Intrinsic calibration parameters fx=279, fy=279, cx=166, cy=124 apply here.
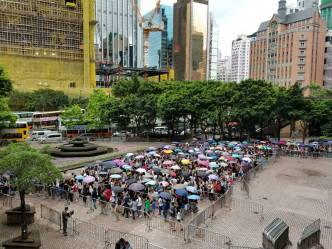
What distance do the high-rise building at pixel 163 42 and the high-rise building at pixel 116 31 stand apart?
62.8 ft

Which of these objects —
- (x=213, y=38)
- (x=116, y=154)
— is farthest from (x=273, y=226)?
(x=213, y=38)

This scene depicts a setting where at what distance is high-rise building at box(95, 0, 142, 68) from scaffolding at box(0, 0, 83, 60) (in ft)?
266

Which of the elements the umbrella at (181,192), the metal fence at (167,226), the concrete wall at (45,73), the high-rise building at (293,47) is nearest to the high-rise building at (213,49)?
the high-rise building at (293,47)

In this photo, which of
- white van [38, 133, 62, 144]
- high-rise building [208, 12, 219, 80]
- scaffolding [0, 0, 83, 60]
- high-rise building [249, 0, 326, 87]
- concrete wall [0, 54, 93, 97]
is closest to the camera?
white van [38, 133, 62, 144]

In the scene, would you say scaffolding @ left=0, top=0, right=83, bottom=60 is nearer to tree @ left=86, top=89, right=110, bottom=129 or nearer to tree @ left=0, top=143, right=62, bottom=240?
tree @ left=86, top=89, right=110, bottom=129

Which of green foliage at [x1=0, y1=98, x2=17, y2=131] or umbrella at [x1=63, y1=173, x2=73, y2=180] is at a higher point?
green foliage at [x1=0, y1=98, x2=17, y2=131]

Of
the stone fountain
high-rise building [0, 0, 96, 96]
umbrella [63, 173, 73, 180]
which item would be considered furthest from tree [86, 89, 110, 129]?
high-rise building [0, 0, 96, 96]

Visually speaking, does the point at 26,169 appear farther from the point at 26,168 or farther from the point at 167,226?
the point at 167,226

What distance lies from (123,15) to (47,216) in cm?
16629

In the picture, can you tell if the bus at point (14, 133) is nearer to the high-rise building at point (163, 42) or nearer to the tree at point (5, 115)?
the tree at point (5, 115)

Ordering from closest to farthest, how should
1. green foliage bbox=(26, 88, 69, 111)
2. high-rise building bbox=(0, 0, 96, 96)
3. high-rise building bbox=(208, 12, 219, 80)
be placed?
green foliage bbox=(26, 88, 69, 111), high-rise building bbox=(0, 0, 96, 96), high-rise building bbox=(208, 12, 219, 80)

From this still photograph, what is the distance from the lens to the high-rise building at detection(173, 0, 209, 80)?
487 feet

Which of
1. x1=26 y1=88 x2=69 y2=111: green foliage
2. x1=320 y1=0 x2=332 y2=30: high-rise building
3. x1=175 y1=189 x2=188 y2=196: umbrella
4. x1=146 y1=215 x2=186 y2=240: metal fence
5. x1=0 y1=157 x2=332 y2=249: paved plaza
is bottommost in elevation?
x1=0 y1=157 x2=332 y2=249: paved plaza

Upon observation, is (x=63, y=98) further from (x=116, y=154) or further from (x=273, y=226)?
(x=273, y=226)
